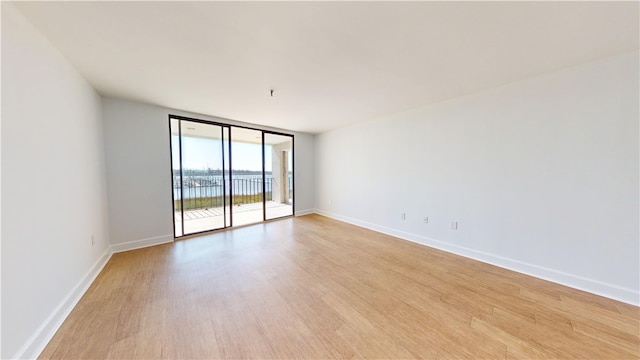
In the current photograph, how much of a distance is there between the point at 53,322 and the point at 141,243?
1805 millimetres

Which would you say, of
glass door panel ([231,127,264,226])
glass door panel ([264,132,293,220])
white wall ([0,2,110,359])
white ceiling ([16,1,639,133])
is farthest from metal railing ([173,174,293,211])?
glass door panel ([264,132,293,220])

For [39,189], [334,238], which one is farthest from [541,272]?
[39,189]

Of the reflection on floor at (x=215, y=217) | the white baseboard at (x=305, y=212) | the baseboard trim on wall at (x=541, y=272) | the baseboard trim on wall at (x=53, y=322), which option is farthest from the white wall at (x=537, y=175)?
the baseboard trim on wall at (x=53, y=322)

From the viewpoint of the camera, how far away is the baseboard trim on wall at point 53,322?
4.19 feet

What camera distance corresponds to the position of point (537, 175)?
7.65 ft

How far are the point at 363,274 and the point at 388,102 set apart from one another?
2483 mm

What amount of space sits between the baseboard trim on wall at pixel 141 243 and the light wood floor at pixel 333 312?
202 millimetres

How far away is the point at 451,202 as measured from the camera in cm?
305

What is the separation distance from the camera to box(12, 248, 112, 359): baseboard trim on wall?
1.28 m

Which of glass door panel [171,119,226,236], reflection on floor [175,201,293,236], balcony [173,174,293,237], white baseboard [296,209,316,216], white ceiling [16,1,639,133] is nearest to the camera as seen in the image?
white ceiling [16,1,639,133]

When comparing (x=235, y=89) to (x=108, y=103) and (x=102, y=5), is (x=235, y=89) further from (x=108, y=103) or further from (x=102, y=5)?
(x=108, y=103)

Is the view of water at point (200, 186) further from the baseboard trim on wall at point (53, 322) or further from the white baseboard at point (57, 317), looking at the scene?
the baseboard trim on wall at point (53, 322)

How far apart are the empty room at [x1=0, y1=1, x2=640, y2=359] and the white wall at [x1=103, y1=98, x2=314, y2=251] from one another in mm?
21

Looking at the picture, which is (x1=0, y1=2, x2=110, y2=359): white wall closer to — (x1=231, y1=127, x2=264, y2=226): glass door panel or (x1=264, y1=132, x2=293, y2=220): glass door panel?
(x1=231, y1=127, x2=264, y2=226): glass door panel
